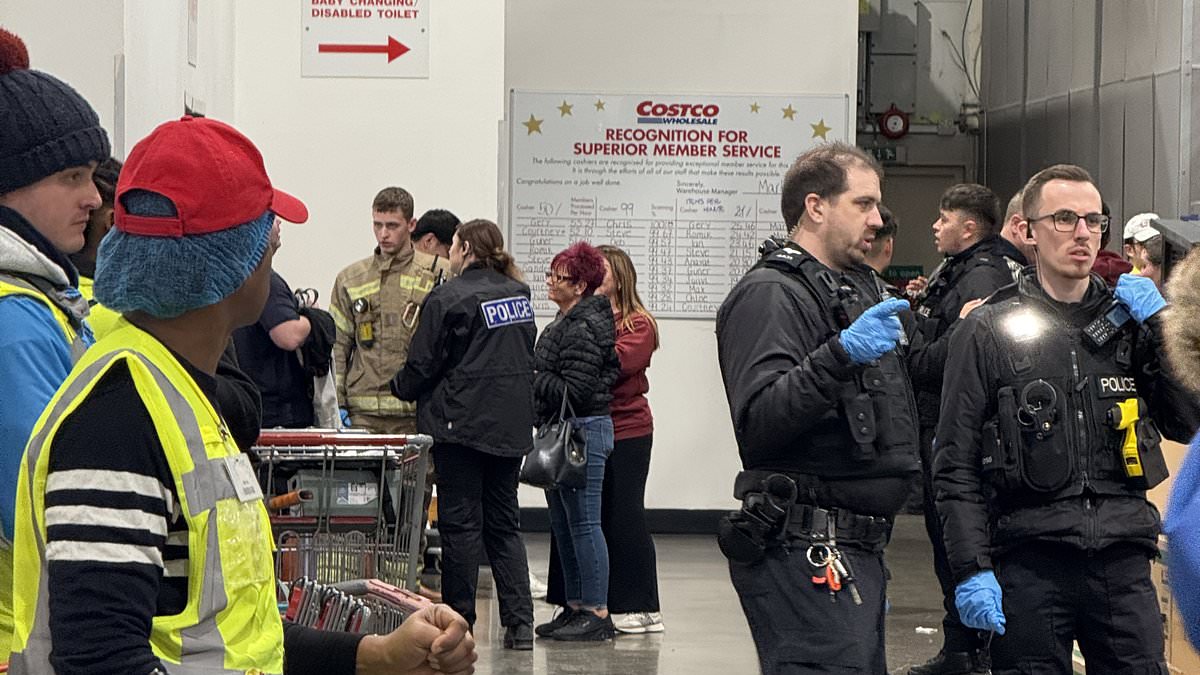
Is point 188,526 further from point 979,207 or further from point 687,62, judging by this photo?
point 687,62

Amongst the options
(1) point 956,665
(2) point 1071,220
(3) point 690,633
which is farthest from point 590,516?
(2) point 1071,220

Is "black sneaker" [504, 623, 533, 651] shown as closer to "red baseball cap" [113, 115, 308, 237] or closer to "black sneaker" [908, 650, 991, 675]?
"black sneaker" [908, 650, 991, 675]

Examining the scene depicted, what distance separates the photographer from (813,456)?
3.83 m

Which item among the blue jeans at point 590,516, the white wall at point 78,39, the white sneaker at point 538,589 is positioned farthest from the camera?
the white sneaker at point 538,589

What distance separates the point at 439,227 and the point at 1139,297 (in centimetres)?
494

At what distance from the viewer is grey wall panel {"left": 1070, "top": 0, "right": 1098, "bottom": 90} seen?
39.7 ft

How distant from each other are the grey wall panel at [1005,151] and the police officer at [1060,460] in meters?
10.4

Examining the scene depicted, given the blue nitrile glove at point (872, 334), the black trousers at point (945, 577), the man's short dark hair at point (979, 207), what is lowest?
the black trousers at point (945, 577)

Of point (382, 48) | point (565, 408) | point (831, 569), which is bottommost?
point (831, 569)

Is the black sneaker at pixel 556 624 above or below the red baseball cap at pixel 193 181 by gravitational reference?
below

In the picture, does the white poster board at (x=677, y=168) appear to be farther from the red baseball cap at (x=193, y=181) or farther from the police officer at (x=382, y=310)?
the red baseball cap at (x=193, y=181)

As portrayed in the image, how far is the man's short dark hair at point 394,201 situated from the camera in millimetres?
8008

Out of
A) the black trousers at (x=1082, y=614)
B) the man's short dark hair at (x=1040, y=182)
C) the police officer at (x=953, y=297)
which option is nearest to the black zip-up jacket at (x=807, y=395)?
the black trousers at (x=1082, y=614)

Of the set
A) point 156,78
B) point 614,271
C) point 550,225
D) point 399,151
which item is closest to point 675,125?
point 550,225
